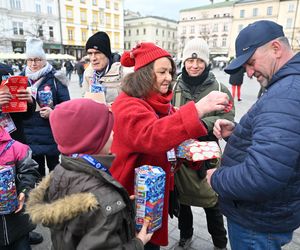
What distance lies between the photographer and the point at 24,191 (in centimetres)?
191

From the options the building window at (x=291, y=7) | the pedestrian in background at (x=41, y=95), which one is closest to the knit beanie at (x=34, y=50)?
the pedestrian in background at (x=41, y=95)

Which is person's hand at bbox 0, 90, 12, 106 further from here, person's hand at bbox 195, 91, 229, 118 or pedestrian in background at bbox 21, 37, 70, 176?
person's hand at bbox 195, 91, 229, 118

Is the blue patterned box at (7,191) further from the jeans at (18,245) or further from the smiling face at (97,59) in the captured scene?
the smiling face at (97,59)

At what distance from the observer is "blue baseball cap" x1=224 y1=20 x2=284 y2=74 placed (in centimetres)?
138

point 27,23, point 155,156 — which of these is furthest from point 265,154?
point 27,23

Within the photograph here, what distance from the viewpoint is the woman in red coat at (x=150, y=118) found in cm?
144

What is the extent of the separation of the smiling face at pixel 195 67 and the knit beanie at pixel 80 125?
174cm

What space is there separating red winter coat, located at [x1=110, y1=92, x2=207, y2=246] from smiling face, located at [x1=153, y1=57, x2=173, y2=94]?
0.32ft

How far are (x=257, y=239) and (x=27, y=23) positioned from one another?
46.9 metres

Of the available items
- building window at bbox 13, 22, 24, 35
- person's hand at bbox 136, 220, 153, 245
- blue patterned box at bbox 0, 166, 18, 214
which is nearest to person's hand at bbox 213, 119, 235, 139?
person's hand at bbox 136, 220, 153, 245

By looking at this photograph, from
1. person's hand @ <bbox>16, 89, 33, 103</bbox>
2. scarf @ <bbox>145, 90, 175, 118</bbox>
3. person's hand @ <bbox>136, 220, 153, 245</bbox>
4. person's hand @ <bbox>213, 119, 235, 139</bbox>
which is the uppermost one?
scarf @ <bbox>145, 90, 175, 118</bbox>

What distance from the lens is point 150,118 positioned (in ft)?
4.99

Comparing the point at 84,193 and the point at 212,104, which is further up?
the point at 212,104

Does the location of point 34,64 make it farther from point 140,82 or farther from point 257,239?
point 257,239
